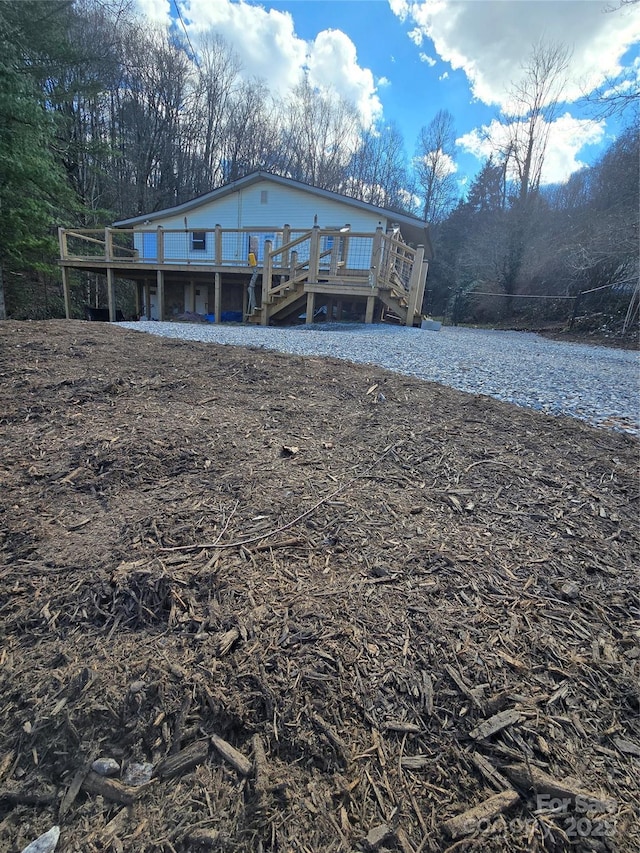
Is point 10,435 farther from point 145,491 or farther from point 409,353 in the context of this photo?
point 409,353

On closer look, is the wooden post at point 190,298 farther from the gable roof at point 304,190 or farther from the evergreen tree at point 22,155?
the evergreen tree at point 22,155

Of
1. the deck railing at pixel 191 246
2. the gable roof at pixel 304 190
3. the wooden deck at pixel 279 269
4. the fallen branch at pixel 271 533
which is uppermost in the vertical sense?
the gable roof at pixel 304 190

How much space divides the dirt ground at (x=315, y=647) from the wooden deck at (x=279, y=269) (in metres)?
7.96

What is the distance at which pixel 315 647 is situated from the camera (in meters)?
1.10

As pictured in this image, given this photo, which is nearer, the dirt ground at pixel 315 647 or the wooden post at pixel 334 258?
the dirt ground at pixel 315 647

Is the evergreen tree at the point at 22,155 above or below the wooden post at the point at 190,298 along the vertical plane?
above

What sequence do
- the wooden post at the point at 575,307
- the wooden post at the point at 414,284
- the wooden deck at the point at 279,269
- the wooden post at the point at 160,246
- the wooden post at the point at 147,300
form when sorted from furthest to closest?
the wooden post at the point at 147,300 → the wooden post at the point at 575,307 → the wooden post at the point at 160,246 → the wooden deck at the point at 279,269 → the wooden post at the point at 414,284

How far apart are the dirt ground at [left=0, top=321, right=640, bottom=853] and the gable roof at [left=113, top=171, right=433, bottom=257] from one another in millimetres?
Answer: 13461

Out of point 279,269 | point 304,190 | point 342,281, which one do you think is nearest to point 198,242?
point 304,190

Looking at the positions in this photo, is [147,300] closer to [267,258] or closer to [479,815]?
[267,258]

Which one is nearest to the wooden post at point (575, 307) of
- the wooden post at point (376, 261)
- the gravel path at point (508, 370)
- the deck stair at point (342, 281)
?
the gravel path at point (508, 370)

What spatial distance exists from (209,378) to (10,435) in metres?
1.57

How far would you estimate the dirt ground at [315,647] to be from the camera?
80cm

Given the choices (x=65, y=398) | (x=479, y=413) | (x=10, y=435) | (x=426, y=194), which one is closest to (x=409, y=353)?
(x=479, y=413)
